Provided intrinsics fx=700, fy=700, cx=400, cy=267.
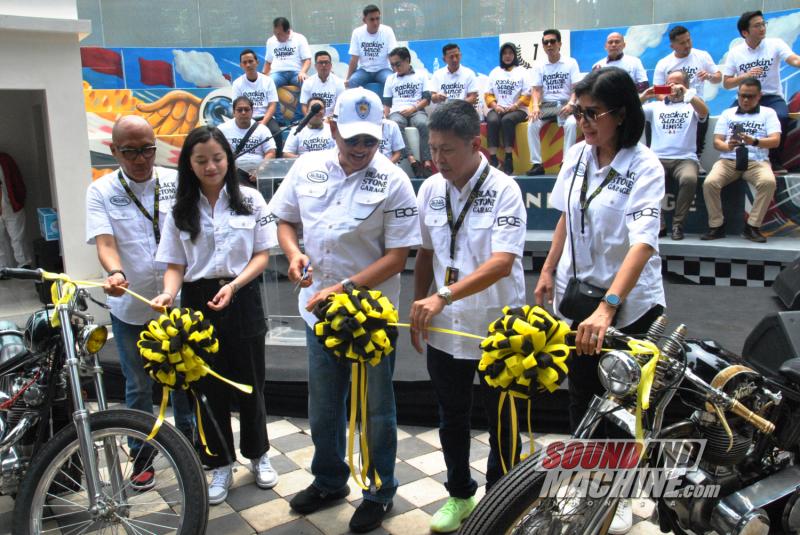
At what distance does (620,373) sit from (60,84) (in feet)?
17.4

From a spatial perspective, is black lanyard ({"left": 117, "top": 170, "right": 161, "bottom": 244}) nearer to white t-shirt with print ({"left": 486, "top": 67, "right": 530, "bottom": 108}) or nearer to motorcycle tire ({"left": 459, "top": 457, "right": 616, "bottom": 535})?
motorcycle tire ({"left": 459, "top": 457, "right": 616, "bottom": 535})

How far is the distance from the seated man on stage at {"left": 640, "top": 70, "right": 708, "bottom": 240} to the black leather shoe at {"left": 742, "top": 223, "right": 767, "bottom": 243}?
1.78 ft

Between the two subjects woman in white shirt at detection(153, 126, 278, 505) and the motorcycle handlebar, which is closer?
the motorcycle handlebar

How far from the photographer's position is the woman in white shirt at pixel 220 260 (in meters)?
2.99

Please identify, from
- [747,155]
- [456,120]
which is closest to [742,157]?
[747,155]

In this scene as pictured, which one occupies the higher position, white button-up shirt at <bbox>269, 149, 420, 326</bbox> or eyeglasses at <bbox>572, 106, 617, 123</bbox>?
eyeglasses at <bbox>572, 106, 617, 123</bbox>

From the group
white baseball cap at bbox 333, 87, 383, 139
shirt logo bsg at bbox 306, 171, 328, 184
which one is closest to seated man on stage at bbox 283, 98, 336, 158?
shirt logo bsg at bbox 306, 171, 328, 184

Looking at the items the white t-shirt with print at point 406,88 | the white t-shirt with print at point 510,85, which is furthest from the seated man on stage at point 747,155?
the white t-shirt with print at point 406,88

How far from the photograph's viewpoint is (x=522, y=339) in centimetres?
210

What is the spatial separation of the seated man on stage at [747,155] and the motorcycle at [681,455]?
174 inches

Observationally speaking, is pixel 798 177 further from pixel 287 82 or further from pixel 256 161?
pixel 287 82

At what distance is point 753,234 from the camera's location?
246 inches

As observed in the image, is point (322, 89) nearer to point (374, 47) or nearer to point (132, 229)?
point (374, 47)

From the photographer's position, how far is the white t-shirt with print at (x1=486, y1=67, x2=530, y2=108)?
869 cm
